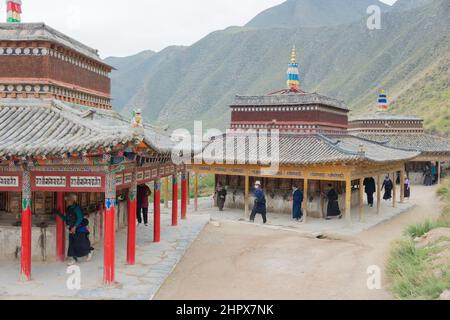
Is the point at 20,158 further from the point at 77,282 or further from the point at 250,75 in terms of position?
the point at 250,75

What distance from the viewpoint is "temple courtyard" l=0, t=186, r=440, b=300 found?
385 inches

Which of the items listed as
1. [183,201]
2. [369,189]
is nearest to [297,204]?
[183,201]

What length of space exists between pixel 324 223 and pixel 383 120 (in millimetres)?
21620

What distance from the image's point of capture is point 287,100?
73.2ft

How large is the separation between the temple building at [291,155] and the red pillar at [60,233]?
9.33 meters

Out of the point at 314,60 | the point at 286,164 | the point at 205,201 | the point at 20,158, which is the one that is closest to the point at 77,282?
the point at 20,158

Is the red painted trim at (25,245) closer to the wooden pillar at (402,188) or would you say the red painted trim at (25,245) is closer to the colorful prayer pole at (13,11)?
the colorful prayer pole at (13,11)

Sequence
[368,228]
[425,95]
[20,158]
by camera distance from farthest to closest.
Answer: [425,95] < [368,228] < [20,158]

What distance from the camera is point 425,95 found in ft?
182

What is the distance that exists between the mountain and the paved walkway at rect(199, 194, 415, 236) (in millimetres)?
25915

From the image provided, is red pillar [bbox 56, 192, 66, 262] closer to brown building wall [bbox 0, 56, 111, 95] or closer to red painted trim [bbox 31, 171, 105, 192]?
red painted trim [bbox 31, 171, 105, 192]

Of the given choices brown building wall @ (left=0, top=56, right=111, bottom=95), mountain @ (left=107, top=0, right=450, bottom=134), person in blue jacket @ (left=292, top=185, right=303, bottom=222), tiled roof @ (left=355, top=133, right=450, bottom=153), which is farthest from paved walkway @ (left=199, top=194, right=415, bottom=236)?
mountain @ (left=107, top=0, right=450, bottom=134)

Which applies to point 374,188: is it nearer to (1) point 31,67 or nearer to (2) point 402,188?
(2) point 402,188
